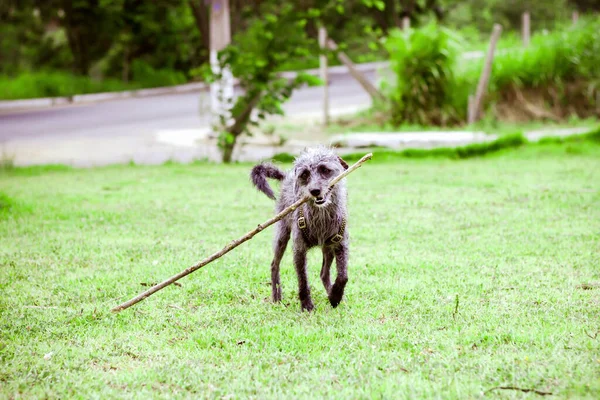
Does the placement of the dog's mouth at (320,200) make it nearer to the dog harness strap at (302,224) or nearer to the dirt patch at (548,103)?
the dog harness strap at (302,224)

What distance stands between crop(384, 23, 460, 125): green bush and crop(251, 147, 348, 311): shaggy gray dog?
34.9 feet

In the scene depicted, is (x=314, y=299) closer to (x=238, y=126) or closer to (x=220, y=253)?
(x=220, y=253)

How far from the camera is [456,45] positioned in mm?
15992

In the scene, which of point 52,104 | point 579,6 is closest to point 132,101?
point 52,104

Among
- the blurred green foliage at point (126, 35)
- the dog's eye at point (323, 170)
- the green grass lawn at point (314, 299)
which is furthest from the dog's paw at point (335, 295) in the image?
the blurred green foliage at point (126, 35)

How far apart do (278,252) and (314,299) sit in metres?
0.43

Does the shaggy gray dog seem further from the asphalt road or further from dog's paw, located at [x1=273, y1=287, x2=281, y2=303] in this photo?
the asphalt road

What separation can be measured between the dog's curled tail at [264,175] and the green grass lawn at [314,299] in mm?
750

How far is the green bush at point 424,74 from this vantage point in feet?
51.2

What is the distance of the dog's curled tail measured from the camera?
5.70 metres

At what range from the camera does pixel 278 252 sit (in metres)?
5.68

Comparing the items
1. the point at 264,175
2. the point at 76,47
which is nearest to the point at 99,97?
the point at 76,47

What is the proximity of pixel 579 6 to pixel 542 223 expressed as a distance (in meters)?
31.6

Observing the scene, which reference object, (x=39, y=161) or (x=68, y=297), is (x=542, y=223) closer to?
(x=68, y=297)
